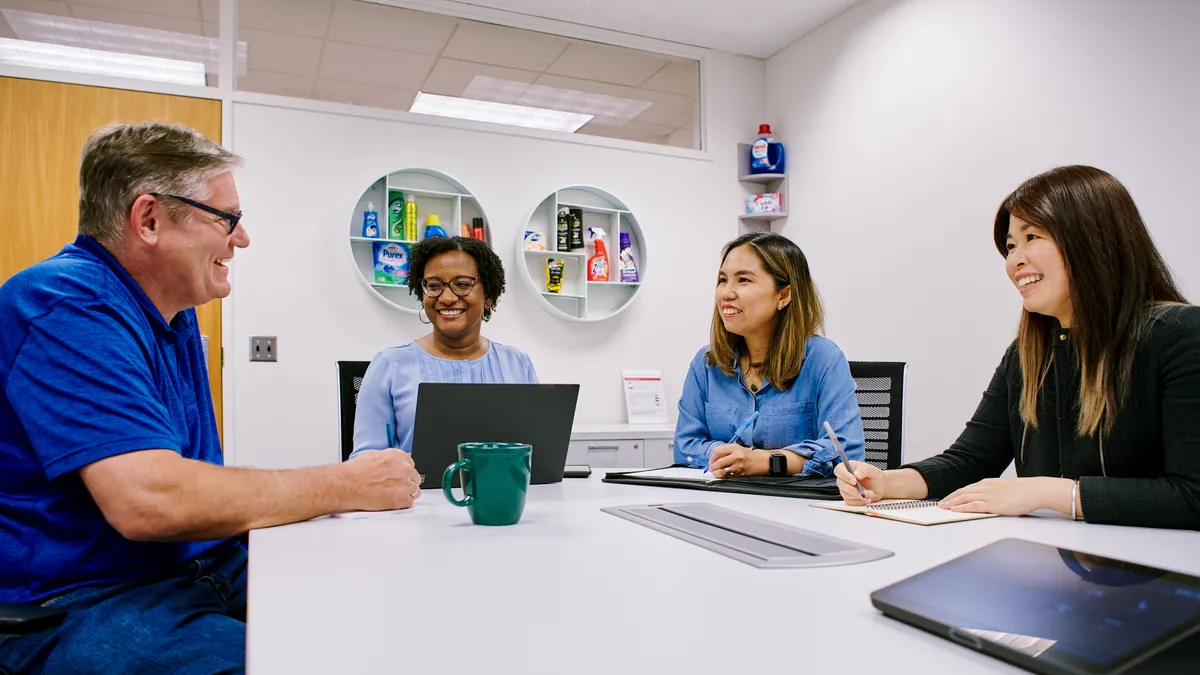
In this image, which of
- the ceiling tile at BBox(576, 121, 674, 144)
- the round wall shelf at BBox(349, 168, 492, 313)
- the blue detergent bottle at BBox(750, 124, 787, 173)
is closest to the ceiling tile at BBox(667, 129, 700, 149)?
the ceiling tile at BBox(576, 121, 674, 144)

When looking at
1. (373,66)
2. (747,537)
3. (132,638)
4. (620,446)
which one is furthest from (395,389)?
(373,66)

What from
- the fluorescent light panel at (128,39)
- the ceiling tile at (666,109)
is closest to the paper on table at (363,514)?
the fluorescent light panel at (128,39)

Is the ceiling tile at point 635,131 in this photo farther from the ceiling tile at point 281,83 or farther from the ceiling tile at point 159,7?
the ceiling tile at point 159,7

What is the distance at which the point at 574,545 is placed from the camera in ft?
3.28

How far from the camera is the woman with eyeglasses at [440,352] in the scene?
2.14 metres

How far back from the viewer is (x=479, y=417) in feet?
4.67

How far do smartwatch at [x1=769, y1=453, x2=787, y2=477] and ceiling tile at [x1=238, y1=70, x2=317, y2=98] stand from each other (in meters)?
3.42

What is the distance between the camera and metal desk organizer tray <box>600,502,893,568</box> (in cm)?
90

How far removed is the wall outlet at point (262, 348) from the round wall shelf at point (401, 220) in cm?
50

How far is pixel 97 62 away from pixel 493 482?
3637 millimetres

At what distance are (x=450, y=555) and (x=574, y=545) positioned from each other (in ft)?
0.52

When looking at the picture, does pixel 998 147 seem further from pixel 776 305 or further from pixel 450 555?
pixel 450 555

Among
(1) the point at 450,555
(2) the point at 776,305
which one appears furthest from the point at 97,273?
(2) the point at 776,305

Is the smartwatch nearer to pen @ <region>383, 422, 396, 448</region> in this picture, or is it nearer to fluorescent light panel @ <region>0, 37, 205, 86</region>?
pen @ <region>383, 422, 396, 448</region>
